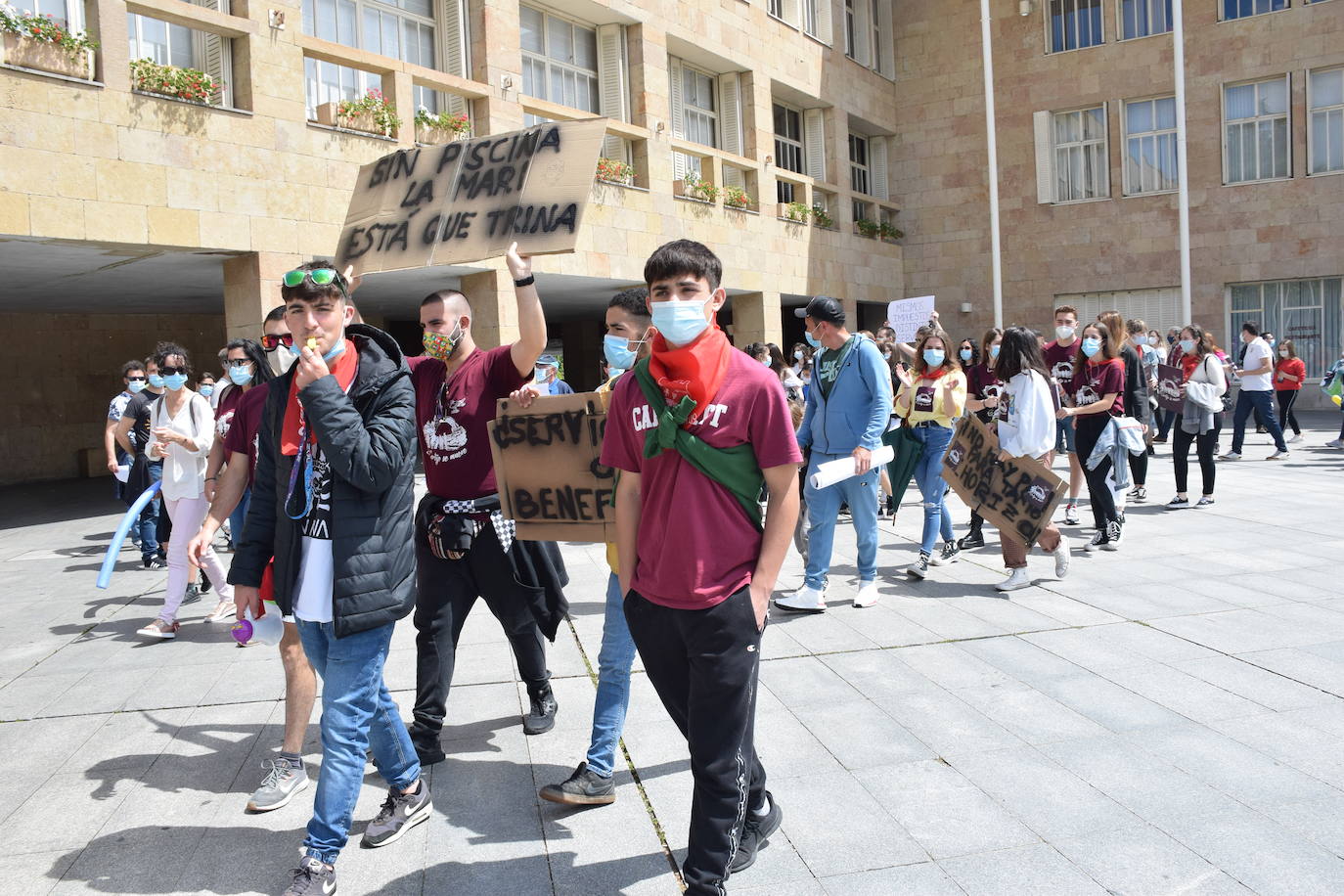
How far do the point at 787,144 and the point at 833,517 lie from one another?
19.0 meters

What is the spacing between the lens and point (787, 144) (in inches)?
933

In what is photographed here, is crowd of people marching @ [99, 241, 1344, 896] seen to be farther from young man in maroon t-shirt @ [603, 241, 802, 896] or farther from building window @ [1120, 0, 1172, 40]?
building window @ [1120, 0, 1172, 40]

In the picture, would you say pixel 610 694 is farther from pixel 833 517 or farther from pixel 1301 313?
pixel 1301 313

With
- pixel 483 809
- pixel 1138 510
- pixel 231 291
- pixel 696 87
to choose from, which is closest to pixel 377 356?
pixel 483 809

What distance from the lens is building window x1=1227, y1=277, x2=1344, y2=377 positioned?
22.9 meters

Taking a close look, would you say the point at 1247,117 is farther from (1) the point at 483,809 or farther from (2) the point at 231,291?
(1) the point at 483,809

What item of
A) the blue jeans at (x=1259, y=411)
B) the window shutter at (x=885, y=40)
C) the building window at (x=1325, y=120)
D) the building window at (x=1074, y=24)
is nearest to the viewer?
the blue jeans at (x=1259, y=411)

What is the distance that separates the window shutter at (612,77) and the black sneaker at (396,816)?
1602 cm

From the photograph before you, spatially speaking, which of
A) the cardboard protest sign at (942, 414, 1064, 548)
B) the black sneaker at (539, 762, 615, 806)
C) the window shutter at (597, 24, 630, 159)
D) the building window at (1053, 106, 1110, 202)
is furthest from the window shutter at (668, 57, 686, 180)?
the black sneaker at (539, 762, 615, 806)

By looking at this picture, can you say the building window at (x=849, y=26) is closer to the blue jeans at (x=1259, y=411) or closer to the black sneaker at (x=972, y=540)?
the blue jeans at (x=1259, y=411)

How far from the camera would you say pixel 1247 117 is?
23375 millimetres

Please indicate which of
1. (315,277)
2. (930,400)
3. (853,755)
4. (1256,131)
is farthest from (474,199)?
(1256,131)

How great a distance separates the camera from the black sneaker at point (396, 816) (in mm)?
3400

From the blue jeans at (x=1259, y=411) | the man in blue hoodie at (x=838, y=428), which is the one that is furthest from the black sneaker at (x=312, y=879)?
the blue jeans at (x=1259, y=411)
